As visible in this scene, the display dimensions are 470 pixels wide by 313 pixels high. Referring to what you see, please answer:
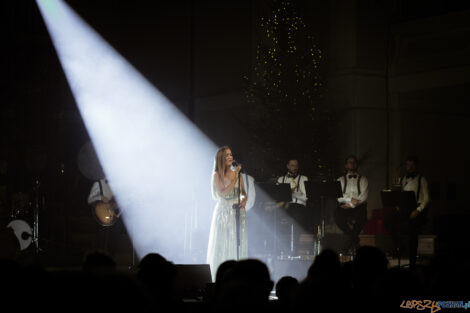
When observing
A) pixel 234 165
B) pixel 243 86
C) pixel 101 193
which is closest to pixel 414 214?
pixel 234 165

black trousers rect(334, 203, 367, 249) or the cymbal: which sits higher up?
the cymbal

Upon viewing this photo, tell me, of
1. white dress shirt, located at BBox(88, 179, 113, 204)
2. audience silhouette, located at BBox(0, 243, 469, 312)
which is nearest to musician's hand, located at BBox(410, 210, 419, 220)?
white dress shirt, located at BBox(88, 179, 113, 204)

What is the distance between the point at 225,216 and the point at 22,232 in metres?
4.39

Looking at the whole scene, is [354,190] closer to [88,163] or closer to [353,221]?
[353,221]

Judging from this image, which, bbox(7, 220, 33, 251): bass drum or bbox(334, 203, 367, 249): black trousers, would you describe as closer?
bbox(7, 220, 33, 251): bass drum

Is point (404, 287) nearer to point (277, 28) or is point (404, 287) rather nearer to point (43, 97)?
point (277, 28)

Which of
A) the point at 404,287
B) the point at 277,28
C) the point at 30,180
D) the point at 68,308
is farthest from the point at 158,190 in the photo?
the point at 68,308

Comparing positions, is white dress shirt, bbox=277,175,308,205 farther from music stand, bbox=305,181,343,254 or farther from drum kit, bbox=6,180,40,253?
drum kit, bbox=6,180,40,253

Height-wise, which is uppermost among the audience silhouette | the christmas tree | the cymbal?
the christmas tree

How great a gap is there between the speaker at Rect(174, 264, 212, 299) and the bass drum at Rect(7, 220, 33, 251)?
6060mm

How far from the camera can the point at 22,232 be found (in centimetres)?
1309

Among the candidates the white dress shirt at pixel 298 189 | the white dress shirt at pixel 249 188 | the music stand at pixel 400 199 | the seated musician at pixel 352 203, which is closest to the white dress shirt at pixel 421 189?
the music stand at pixel 400 199

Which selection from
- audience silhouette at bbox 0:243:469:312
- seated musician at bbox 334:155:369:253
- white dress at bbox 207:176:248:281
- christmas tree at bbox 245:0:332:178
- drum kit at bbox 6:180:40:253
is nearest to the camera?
audience silhouette at bbox 0:243:469:312

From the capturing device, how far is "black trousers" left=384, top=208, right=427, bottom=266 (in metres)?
12.0
